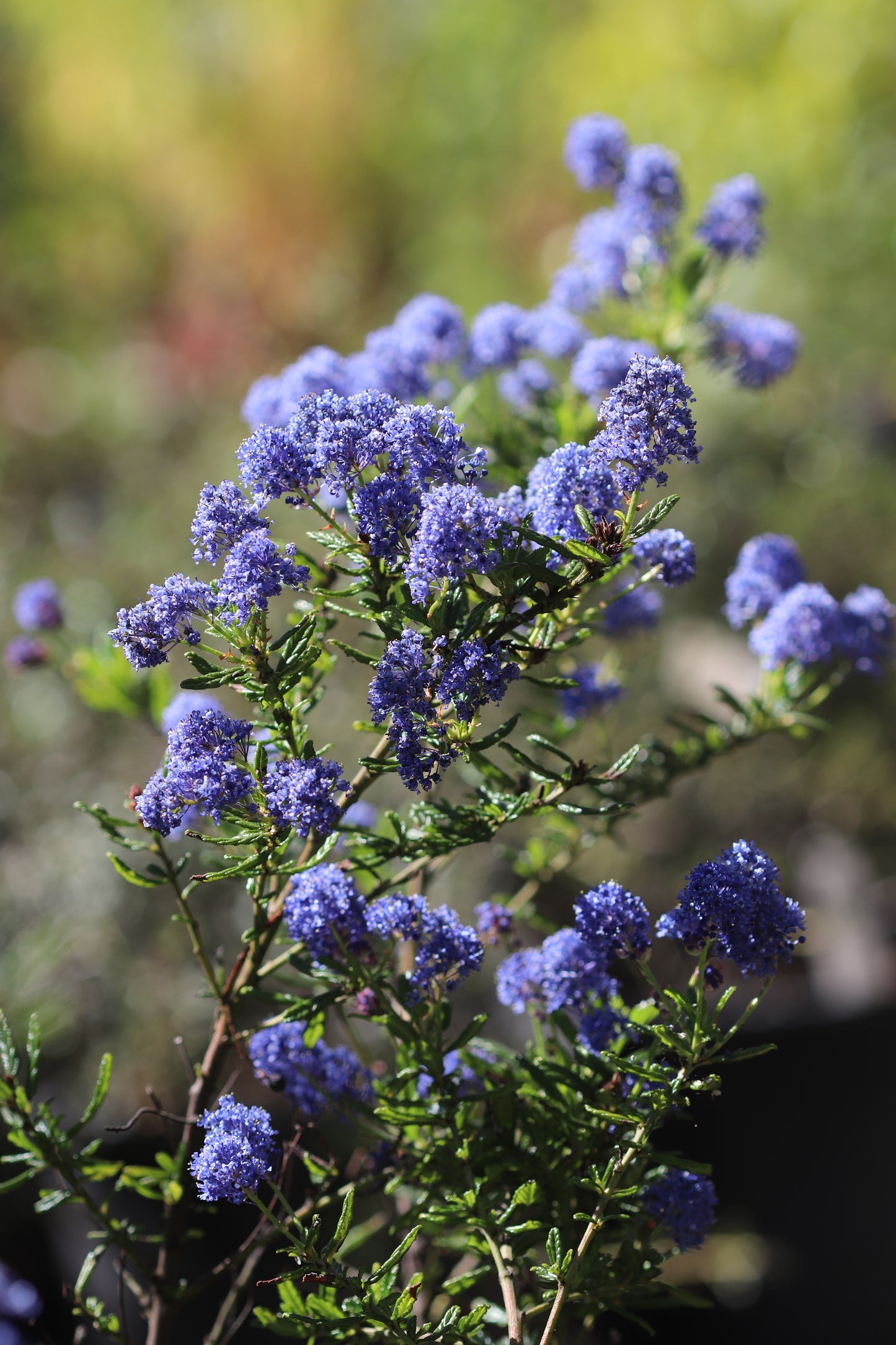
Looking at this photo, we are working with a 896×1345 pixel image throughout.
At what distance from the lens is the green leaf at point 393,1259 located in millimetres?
679

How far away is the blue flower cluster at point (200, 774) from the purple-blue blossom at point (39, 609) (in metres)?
0.48

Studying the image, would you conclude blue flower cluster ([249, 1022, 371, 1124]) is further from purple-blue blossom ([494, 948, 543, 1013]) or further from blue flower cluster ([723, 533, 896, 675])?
blue flower cluster ([723, 533, 896, 675])

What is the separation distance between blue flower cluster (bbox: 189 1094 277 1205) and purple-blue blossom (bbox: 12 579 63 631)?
586 mm

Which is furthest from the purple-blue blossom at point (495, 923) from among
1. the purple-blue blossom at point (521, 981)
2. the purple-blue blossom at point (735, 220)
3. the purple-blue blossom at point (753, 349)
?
the purple-blue blossom at point (735, 220)

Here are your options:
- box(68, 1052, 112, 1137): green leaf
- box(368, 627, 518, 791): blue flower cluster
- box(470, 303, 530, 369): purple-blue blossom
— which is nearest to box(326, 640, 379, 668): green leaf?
box(368, 627, 518, 791): blue flower cluster

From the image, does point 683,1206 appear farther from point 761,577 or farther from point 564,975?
point 761,577

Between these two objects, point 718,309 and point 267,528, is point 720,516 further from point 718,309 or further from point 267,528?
point 267,528

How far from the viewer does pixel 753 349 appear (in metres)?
1.20

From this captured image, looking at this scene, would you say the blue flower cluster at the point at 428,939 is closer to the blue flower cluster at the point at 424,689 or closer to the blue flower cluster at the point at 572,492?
the blue flower cluster at the point at 424,689

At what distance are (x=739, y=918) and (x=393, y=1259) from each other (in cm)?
31

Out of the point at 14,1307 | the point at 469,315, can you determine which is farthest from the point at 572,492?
the point at 469,315

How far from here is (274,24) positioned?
22.4ft

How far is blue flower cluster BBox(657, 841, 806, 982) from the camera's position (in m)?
0.70

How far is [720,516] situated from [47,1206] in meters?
3.15
